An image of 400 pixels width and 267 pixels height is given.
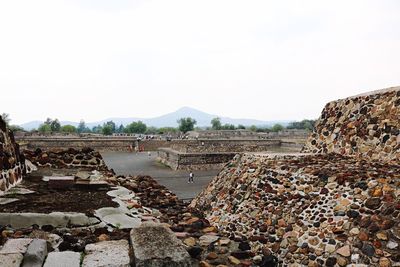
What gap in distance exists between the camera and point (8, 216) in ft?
12.7

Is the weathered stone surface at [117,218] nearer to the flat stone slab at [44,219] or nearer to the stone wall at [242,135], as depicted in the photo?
the flat stone slab at [44,219]

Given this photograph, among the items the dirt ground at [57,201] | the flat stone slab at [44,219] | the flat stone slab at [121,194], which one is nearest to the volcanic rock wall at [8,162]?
the dirt ground at [57,201]

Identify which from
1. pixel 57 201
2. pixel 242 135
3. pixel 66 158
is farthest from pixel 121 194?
pixel 242 135

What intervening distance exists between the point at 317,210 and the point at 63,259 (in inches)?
136

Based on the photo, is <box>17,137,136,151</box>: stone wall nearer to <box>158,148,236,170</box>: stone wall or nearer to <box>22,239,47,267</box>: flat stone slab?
<box>158,148,236,170</box>: stone wall

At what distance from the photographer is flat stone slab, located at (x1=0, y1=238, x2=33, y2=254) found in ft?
9.56

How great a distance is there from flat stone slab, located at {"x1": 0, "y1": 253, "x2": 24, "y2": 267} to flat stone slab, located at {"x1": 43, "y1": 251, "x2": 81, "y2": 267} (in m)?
0.19

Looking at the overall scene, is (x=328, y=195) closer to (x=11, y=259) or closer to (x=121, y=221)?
(x=121, y=221)

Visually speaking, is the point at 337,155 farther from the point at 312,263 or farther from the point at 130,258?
the point at 130,258

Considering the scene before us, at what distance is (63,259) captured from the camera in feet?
9.74

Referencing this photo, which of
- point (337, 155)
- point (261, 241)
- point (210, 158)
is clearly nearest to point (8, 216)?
point (261, 241)

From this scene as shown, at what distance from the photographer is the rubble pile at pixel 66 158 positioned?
26.5 feet

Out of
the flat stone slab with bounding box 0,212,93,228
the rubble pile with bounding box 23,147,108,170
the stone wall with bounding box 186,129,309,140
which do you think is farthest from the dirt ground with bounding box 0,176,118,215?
the stone wall with bounding box 186,129,309,140

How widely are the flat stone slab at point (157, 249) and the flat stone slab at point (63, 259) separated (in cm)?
45
